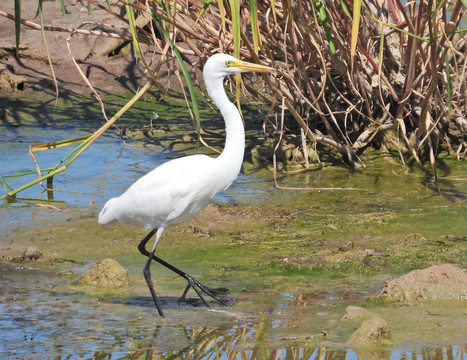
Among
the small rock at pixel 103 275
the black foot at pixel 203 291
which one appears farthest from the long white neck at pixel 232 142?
the small rock at pixel 103 275

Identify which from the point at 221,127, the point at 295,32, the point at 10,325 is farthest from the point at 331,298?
the point at 221,127

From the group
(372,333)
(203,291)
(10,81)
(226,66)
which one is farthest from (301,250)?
(10,81)

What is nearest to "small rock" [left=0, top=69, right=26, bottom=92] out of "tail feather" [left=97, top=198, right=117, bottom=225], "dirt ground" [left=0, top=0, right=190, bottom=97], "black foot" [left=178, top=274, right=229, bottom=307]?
"dirt ground" [left=0, top=0, right=190, bottom=97]

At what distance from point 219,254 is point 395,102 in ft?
9.26

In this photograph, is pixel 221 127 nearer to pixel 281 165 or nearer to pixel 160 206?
pixel 281 165

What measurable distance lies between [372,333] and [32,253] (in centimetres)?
251

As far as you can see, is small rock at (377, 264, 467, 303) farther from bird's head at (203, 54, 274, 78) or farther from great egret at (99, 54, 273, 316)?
bird's head at (203, 54, 274, 78)

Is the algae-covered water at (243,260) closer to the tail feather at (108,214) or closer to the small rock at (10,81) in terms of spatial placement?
the tail feather at (108,214)

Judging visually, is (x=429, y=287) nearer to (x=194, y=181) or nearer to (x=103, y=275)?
(x=194, y=181)

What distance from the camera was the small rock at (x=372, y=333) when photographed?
12.2 feet

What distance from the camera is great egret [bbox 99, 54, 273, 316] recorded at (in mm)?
4527

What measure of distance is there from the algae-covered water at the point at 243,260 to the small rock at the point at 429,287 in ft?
0.21

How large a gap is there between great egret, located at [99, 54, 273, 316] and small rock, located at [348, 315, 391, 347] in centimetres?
105

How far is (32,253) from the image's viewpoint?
5.23 m
